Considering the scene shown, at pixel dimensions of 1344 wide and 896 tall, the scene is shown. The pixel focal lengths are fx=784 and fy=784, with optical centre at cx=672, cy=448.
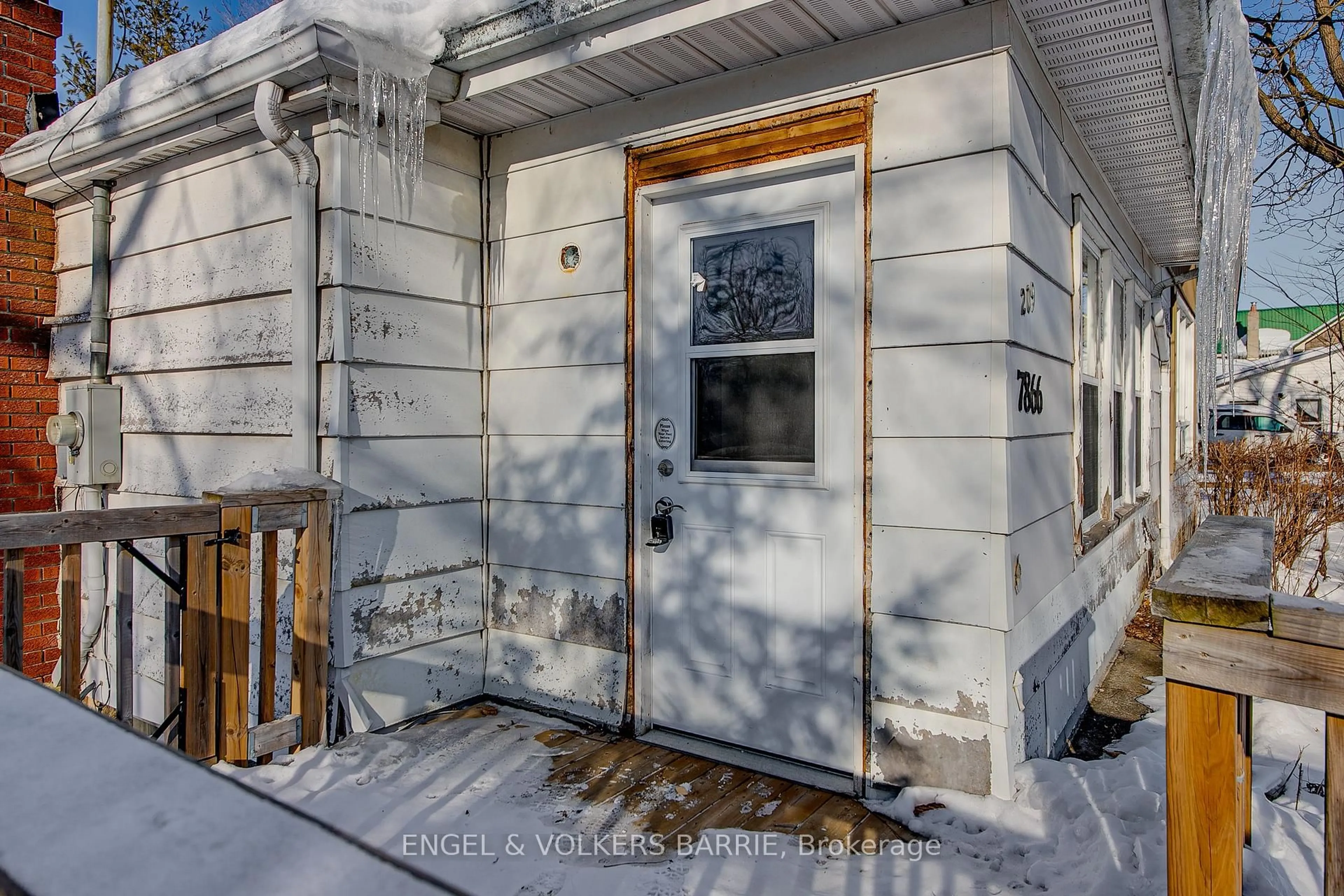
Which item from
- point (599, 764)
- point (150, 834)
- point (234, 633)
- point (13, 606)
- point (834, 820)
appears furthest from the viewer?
point (599, 764)

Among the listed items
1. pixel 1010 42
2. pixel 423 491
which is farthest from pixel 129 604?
pixel 1010 42

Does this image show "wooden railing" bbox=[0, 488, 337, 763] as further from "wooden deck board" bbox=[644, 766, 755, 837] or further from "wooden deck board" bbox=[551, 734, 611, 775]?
"wooden deck board" bbox=[644, 766, 755, 837]

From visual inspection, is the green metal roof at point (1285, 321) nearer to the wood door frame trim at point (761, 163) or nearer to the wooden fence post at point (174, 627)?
the wood door frame trim at point (761, 163)

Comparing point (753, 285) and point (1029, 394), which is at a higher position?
point (753, 285)

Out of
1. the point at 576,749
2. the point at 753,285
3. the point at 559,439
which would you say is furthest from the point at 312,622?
the point at 753,285

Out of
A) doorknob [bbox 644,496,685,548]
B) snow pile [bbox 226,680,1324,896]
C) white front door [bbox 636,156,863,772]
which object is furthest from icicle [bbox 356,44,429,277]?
snow pile [bbox 226,680,1324,896]

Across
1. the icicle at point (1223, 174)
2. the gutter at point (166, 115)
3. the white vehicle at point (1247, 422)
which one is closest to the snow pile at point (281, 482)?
the gutter at point (166, 115)

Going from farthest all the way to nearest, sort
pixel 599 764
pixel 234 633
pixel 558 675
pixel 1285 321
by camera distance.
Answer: pixel 1285 321, pixel 558 675, pixel 599 764, pixel 234 633

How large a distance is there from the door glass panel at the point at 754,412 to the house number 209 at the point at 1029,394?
668 millimetres

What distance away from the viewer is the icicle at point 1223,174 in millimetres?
2732

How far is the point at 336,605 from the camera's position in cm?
292

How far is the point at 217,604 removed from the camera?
2506 mm

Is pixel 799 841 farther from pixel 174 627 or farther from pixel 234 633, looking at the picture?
pixel 174 627

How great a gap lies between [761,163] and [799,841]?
224 cm
